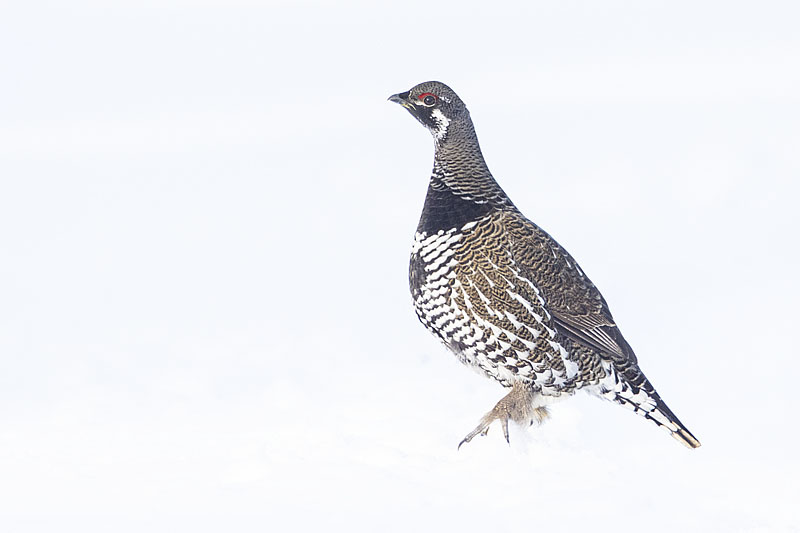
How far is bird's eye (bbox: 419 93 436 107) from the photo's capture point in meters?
10.0

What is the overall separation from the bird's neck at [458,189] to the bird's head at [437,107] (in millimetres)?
128

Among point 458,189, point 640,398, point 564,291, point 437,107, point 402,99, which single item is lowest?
point 640,398

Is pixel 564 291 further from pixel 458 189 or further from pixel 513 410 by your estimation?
pixel 458 189

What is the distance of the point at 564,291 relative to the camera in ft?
32.1

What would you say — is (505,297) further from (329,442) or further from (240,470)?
(240,470)

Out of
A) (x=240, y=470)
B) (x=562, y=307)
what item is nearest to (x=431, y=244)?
(x=562, y=307)

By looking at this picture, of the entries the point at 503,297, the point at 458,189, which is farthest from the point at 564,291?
the point at 458,189

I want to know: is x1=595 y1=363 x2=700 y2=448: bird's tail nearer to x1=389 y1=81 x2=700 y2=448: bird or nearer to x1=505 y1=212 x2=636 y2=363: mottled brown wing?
x1=389 y1=81 x2=700 y2=448: bird

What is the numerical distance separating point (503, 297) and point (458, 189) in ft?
3.77

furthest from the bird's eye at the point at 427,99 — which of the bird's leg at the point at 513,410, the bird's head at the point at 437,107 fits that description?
the bird's leg at the point at 513,410

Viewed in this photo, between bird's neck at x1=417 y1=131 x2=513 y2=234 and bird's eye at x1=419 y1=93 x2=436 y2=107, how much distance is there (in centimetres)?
37

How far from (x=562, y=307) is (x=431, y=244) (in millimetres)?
1365

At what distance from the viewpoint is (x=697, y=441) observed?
10211 mm

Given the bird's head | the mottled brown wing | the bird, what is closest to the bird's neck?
the bird
